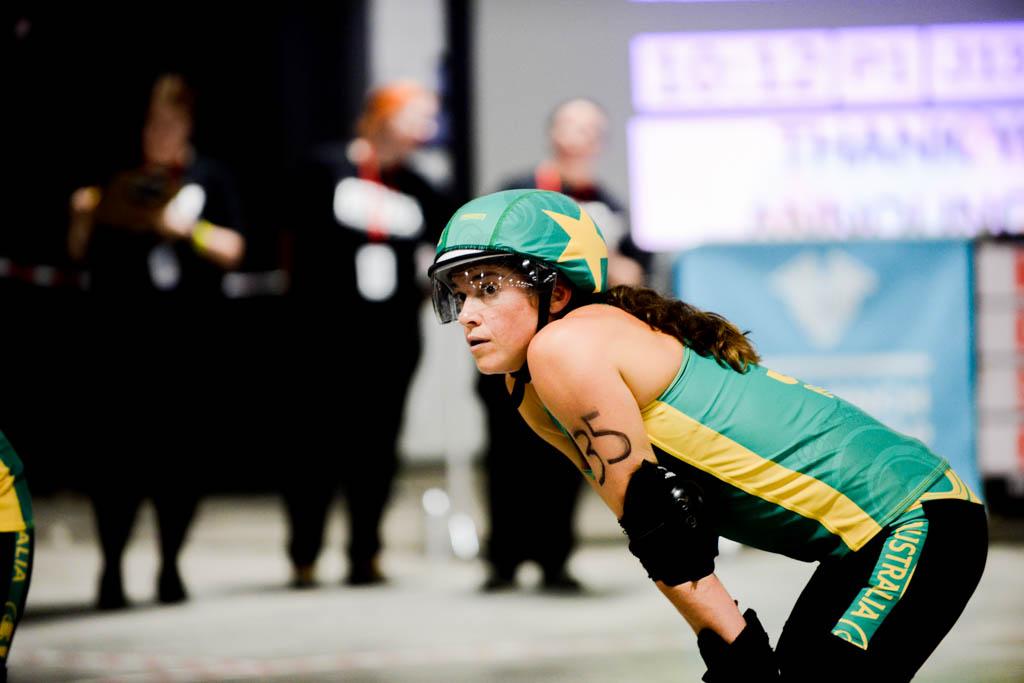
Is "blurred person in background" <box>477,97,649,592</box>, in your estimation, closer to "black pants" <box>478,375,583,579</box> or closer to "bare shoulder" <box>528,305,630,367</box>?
"black pants" <box>478,375,583,579</box>

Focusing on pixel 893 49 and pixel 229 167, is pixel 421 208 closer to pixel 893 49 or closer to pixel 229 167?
pixel 893 49

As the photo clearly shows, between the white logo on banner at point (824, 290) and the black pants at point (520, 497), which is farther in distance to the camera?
the white logo on banner at point (824, 290)

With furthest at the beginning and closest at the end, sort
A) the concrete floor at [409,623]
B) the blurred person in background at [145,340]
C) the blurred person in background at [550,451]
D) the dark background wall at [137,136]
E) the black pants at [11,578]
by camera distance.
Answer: the dark background wall at [137,136]
the blurred person in background at [550,451]
the blurred person in background at [145,340]
the concrete floor at [409,623]
the black pants at [11,578]

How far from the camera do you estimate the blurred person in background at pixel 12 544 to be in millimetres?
2322

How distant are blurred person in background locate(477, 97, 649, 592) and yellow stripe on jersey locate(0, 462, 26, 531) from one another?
251cm

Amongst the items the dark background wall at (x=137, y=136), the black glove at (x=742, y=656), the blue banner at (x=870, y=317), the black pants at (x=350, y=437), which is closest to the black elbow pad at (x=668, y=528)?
the black glove at (x=742, y=656)

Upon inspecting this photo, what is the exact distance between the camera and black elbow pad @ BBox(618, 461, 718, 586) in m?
1.68

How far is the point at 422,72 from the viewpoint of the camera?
8.94 m

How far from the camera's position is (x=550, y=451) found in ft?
15.4

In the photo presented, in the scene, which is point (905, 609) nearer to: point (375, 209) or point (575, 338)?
point (575, 338)

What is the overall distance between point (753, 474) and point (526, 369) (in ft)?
1.46

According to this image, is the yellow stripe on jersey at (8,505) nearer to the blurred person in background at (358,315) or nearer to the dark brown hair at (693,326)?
the dark brown hair at (693,326)

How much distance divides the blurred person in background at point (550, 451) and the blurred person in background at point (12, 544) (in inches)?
97.7

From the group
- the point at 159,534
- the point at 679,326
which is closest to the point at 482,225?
the point at 679,326
